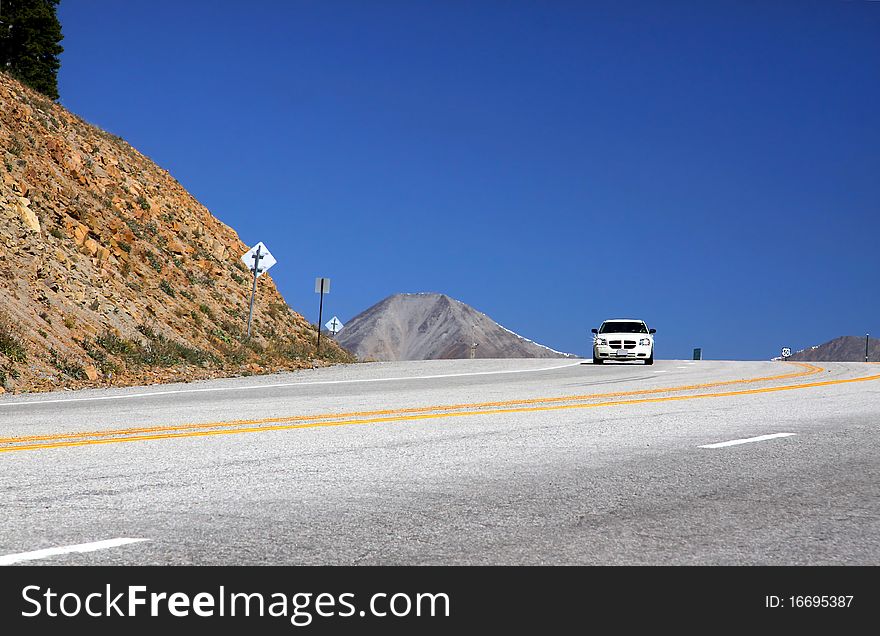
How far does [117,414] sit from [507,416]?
5.42 m

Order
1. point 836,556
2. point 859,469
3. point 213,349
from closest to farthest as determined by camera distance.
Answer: point 836,556 → point 859,469 → point 213,349

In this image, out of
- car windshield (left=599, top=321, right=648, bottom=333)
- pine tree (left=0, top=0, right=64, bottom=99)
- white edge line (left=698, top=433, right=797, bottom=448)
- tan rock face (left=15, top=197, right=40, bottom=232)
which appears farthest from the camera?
pine tree (left=0, top=0, right=64, bottom=99)

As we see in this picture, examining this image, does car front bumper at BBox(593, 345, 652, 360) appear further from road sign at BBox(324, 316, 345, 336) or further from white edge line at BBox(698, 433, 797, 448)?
white edge line at BBox(698, 433, 797, 448)

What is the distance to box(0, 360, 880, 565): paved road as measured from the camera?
18.1 feet

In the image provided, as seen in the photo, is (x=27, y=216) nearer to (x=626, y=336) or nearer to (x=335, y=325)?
(x=626, y=336)

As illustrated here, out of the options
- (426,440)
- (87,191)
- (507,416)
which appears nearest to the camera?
(426,440)

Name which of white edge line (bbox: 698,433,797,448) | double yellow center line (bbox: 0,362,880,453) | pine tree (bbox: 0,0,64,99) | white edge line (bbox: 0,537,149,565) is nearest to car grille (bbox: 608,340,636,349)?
double yellow center line (bbox: 0,362,880,453)

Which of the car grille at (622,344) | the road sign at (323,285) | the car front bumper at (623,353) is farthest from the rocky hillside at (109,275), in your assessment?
the car grille at (622,344)

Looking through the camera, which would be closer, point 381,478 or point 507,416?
point 381,478

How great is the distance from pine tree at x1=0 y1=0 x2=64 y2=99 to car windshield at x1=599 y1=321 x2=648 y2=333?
109 ft
